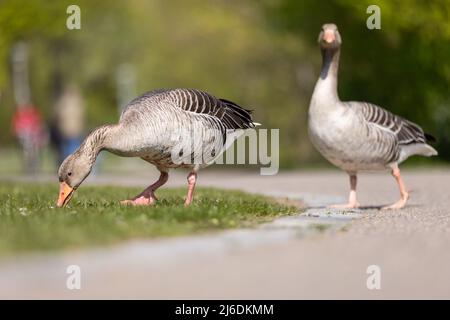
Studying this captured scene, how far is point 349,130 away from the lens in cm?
1190

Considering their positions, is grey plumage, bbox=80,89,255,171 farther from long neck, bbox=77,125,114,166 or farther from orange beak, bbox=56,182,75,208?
orange beak, bbox=56,182,75,208

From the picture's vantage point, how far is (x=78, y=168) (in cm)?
1077

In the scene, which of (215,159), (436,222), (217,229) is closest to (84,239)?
(217,229)

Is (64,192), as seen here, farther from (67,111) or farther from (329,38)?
(67,111)

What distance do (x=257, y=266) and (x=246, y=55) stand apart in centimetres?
3523

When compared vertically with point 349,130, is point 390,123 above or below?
above

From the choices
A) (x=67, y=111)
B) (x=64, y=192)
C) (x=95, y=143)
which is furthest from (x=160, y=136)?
(x=67, y=111)

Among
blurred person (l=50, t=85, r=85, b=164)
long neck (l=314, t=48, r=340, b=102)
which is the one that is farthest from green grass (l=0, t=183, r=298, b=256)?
blurred person (l=50, t=85, r=85, b=164)

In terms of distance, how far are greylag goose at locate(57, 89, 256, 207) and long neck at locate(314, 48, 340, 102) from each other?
166 cm

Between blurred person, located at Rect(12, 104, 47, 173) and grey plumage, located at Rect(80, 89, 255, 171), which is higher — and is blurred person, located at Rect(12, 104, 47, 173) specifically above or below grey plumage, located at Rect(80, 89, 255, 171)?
above

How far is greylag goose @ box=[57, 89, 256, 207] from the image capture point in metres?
10.5

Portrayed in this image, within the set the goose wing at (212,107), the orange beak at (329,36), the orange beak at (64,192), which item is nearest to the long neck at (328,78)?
the orange beak at (329,36)

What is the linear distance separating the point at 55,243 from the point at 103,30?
122 ft
